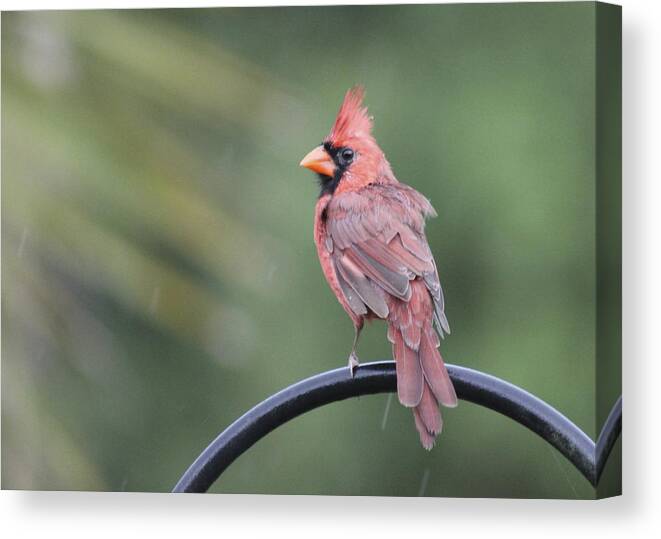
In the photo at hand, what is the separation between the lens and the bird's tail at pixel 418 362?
5074 millimetres

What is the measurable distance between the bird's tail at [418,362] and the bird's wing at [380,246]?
0.07 meters

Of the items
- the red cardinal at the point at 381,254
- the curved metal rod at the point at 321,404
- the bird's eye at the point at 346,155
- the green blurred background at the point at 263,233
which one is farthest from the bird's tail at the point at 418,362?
the bird's eye at the point at 346,155

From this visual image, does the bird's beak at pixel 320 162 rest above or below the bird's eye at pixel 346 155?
below

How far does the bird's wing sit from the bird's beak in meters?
0.13

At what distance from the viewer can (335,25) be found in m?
5.45

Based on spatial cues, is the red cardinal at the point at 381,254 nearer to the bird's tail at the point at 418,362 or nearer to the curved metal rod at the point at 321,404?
the bird's tail at the point at 418,362

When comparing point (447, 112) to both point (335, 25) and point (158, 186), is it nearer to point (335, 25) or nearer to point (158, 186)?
point (335, 25)

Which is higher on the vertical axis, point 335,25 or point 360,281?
point 335,25

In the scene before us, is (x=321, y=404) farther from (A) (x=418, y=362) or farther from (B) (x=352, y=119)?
(B) (x=352, y=119)

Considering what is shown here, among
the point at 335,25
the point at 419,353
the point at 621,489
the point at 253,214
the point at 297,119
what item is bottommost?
→ the point at 621,489

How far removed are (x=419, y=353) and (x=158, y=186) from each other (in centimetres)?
139

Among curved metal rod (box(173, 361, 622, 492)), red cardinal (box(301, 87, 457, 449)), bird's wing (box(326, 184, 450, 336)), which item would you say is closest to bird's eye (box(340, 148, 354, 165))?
red cardinal (box(301, 87, 457, 449))

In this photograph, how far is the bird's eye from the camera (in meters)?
5.40

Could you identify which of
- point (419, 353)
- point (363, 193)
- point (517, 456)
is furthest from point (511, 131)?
point (517, 456)
